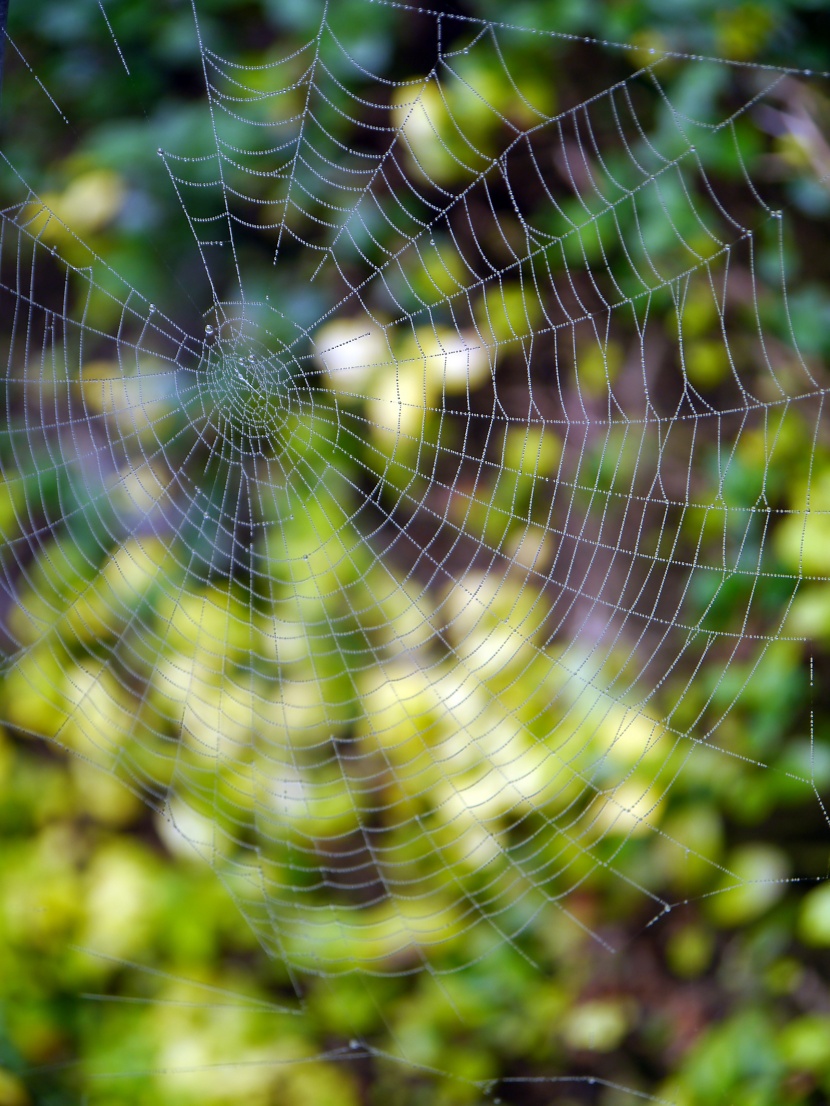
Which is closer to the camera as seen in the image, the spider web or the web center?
the spider web

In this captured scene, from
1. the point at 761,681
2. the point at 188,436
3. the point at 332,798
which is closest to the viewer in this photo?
the point at 761,681

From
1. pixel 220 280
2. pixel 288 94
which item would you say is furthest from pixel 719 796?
pixel 288 94

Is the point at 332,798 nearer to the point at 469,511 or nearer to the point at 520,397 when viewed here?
the point at 469,511

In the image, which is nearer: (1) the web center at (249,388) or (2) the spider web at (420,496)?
(2) the spider web at (420,496)

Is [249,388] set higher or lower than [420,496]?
higher

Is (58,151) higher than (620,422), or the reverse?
(58,151)

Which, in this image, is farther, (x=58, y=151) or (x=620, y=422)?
(x=58, y=151)

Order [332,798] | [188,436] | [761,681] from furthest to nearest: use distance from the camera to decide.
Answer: [188,436]
[332,798]
[761,681]

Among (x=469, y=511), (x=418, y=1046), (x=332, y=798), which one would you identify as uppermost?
(x=469, y=511)
